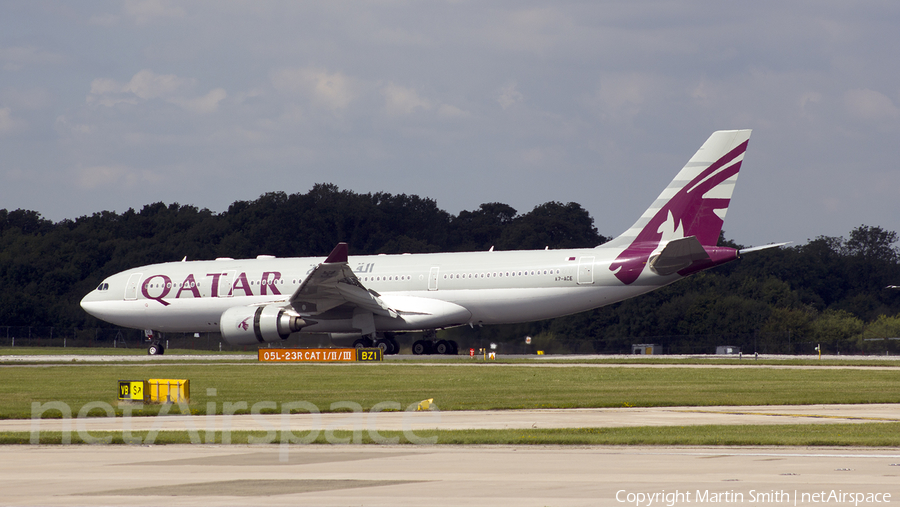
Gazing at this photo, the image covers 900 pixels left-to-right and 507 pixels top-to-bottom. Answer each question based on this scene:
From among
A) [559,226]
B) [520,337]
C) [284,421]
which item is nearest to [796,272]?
[559,226]

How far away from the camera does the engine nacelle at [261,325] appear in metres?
41.0

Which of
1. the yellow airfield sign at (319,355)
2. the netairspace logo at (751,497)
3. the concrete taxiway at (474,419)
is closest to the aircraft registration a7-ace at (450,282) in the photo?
the yellow airfield sign at (319,355)

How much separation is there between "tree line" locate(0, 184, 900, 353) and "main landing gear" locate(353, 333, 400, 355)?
15.8 metres

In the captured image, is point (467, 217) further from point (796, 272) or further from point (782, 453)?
point (782, 453)

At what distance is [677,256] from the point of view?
38.0 m

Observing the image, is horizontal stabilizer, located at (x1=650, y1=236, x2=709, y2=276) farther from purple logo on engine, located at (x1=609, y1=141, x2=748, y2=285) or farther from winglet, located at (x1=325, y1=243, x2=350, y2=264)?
winglet, located at (x1=325, y1=243, x2=350, y2=264)

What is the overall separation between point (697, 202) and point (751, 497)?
1250 inches

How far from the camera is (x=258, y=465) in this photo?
11.7 metres

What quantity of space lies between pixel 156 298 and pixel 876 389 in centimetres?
3207

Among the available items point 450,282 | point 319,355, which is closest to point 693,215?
point 450,282

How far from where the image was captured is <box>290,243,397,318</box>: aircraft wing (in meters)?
38.8

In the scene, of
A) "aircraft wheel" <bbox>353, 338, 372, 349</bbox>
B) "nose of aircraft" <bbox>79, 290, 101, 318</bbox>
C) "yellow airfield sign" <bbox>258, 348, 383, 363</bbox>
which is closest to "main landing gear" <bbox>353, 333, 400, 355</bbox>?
"aircraft wheel" <bbox>353, 338, 372, 349</bbox>

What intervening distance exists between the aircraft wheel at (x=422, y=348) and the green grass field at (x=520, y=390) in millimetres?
10110

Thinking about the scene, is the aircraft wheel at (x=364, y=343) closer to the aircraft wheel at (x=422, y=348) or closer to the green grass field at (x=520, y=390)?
the aircraft wheel at (x=422, y=348)
